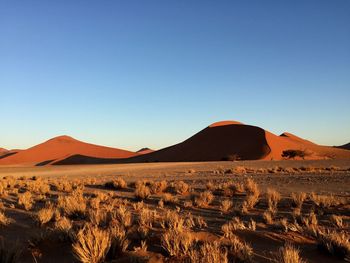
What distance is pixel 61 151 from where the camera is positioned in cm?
13100

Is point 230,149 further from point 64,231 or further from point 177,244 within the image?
point 177,244

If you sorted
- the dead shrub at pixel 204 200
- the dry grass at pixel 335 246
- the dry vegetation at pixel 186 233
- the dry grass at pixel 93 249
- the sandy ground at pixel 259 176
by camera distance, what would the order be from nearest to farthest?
the dry grass at pixel 93 249
the dry vegetation at pixel 186 233
the dry grass at pixel 335 246
the dead shrub at pixel 204 200
the sandy ground at pixel 259 176

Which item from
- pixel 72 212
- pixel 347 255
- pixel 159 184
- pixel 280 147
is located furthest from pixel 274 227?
pixel 280 147

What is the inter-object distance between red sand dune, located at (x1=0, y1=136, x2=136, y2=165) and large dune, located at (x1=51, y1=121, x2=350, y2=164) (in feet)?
103

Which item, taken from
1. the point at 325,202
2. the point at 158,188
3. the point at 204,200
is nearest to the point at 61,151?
the point at 158,188

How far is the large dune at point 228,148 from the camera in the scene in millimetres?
73744

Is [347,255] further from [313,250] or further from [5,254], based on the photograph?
[5,254]

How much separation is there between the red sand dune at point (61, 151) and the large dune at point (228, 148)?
1236 inches

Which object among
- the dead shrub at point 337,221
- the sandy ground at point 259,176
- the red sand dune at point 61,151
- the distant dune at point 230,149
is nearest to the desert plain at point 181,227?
the dead shrub at point 337,221

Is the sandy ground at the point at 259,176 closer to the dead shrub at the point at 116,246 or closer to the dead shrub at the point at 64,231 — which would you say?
the dead shrub at the point at 64,231

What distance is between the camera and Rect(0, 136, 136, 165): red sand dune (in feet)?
398

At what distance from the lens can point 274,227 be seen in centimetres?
888

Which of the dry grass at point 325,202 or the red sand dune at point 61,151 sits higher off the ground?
the red sand dune at point 61,151

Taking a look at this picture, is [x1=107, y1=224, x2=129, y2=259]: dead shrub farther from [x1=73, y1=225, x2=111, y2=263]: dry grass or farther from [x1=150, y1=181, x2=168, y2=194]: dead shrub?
[x1=150, y1=181, x2=168, y2=194]: dead shrub
